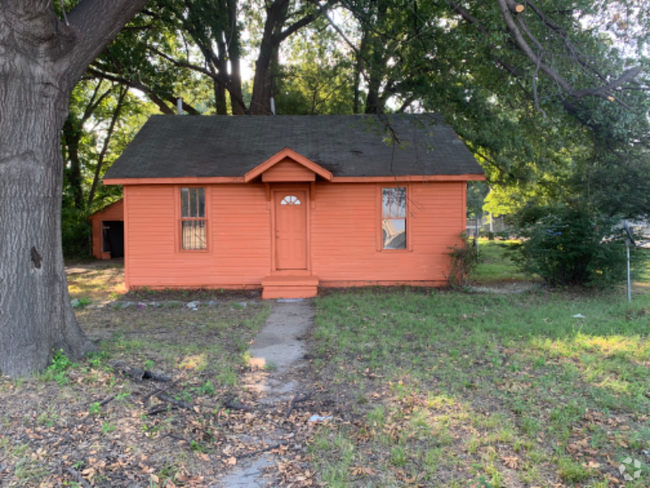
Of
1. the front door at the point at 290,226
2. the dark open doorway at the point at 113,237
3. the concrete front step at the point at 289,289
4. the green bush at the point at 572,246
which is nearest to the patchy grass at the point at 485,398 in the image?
the green bush at the point at 572,246

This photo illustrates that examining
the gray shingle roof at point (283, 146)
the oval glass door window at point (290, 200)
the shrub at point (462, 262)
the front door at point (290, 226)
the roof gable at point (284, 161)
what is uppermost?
the gray shingle roof at point (283, 146)

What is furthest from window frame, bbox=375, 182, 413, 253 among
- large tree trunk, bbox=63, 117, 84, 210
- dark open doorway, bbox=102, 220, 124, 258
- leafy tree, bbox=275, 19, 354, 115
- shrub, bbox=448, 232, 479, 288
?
large tree trunk, bbox=63, 117, 84, 210

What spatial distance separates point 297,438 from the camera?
13.0ft

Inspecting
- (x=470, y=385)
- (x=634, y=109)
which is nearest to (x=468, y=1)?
(x=634, y=109)

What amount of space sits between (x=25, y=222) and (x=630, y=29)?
859cm

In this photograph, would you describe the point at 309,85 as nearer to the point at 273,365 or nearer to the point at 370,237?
the point at 370,237

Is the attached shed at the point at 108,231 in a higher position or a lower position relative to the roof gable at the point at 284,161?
lower

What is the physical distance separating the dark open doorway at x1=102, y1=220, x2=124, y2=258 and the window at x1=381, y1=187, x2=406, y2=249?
15228 millimetres

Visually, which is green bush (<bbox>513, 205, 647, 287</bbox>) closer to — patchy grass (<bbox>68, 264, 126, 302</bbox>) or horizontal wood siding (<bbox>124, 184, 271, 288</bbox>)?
horizontal wood siding (<bbox>124, 184, 271, 288</bbox>)

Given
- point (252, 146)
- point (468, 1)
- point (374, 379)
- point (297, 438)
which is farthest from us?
point (252, 146)

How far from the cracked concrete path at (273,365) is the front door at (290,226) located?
105 inches

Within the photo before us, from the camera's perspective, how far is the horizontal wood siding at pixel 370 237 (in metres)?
11.8

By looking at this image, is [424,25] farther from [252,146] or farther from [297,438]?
[297,438]

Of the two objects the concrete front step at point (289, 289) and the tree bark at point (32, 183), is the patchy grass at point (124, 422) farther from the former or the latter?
the concrete front step at point (289, 289)
